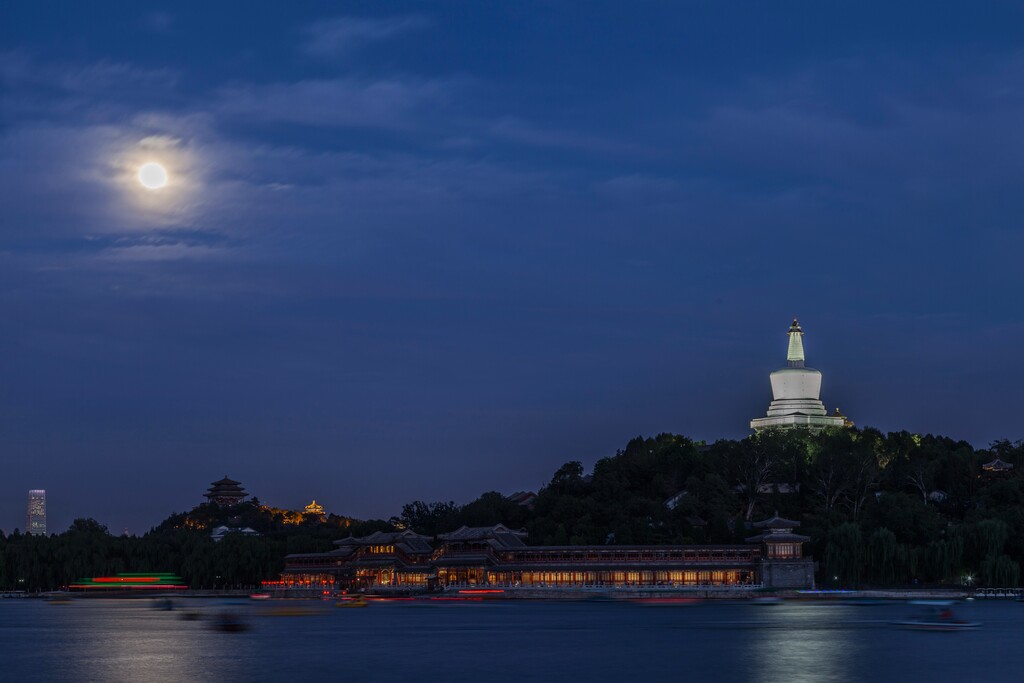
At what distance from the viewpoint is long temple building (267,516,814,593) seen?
91688 millimetres

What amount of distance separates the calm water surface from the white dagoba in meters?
39.5

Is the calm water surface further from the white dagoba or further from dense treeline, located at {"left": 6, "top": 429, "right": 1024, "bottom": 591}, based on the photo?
the white dagoba

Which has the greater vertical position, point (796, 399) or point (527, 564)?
point (796, 399)

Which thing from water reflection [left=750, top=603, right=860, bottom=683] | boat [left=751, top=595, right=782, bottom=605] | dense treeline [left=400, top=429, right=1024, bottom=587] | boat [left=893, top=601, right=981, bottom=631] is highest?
dense treeline [left=400, top=429, right=1024, bottom=587]

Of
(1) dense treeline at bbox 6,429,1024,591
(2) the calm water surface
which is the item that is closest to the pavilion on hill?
(1) dense treeline at bbox 6,429,1024,591

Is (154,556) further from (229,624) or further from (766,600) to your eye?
(766,600)

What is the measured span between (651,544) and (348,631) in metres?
36.2

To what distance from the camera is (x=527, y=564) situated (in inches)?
3846

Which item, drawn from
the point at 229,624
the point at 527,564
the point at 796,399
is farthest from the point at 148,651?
the point at 796,399

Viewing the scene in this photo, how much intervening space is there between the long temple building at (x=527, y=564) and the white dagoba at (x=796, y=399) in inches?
1027

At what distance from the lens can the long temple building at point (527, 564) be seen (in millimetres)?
91688

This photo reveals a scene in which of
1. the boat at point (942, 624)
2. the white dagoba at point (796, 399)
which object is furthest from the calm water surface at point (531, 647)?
the white dagoba at point (796, 399)

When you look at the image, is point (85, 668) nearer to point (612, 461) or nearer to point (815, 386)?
point (612, 461)

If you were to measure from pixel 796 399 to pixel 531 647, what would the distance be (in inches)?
2863
